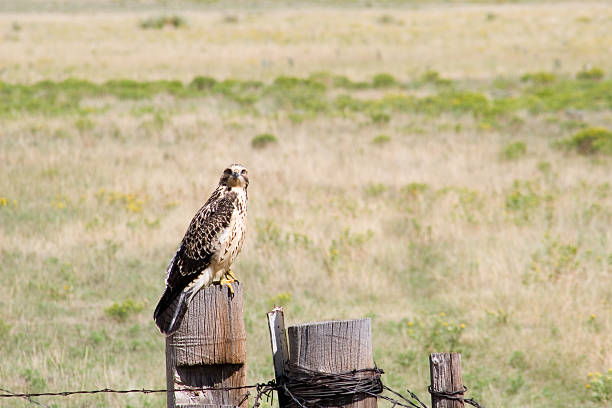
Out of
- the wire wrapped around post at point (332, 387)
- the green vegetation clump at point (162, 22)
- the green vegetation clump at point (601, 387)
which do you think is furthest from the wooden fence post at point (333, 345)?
the green vegetation clump at point (162, 22)

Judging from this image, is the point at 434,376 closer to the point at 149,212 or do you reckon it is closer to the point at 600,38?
the point at 149,212

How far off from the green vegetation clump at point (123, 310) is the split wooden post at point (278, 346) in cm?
503

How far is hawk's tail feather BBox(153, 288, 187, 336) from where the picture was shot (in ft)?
9.89

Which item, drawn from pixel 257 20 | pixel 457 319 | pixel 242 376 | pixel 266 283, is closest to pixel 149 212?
pixel 266 283

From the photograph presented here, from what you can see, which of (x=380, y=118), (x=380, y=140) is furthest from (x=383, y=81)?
(x=380, y=140)

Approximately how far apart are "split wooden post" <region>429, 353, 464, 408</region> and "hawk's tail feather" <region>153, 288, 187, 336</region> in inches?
38.2

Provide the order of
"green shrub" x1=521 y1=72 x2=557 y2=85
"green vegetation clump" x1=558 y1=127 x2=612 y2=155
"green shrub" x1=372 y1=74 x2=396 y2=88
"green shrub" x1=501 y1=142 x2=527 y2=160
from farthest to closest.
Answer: "green shrub" x1=521 y1=72 x2=557 y2=85
"green shrub" x1=372 y1=74 x2=396 y2=88
"green vegetation clump" x1=558 y1=127 x2=612 y2=155
"green shrub" x1=501 y1=142 x2=527 y2=160

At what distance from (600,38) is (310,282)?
1453 inches

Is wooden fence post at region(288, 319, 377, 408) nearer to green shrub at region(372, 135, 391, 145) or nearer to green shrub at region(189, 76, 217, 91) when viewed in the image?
green shrub at region(372, 135, 391, 145)

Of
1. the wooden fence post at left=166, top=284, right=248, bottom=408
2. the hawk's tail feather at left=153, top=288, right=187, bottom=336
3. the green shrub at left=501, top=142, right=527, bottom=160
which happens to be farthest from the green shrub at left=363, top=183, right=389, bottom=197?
the wooden fence post at left=166, top=284, right=248, bottom=408

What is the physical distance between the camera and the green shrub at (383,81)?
2741cm

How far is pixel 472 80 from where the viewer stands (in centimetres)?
2920

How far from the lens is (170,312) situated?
3.22 m

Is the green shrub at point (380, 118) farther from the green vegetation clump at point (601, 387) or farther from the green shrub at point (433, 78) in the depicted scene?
the green vegetation clump at point (601, 387)
